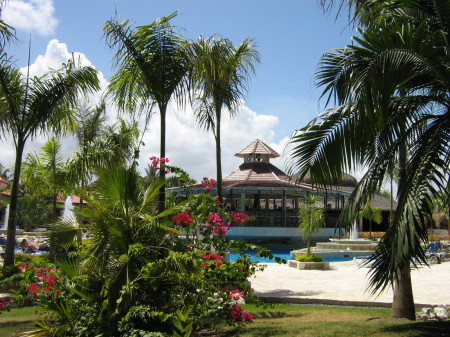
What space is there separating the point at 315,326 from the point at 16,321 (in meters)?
5.02

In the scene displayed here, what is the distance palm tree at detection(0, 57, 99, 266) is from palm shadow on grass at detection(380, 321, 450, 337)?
26.7 feet

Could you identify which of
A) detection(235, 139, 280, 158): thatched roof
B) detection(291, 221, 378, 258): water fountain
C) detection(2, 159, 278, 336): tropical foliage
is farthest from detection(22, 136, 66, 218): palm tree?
detection(235, 139, 280, 158): thatched roof

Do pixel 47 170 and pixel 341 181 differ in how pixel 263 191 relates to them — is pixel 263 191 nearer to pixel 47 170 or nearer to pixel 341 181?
pixel 47 170

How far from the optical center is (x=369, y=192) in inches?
225

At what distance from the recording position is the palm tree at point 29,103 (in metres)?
10.6

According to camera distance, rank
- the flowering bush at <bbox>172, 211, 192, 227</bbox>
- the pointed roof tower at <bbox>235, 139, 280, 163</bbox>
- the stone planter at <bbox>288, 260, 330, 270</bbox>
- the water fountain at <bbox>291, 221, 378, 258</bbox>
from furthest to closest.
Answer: the pointed roof tower at <bbox>235, 139, 280, 163</bbox> → the water fountain at <bbox>291, 221, 378, 258</bbox> → the stone planter at <bbox>288, 260, 330, 270</bbox> → the flowering bush at <bbox>172, 211, 192, 227</bbox>

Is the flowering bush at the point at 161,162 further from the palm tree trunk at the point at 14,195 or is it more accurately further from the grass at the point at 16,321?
the palm tree trunk at the point at 14,195

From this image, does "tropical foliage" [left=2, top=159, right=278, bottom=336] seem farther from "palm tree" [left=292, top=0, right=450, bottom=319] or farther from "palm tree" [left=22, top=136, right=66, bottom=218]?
"palm tree" [left=22, top=136, right=66, bottom=218]

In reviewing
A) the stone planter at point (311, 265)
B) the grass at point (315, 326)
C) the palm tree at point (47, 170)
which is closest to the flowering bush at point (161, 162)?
the grass at point (315, 326)

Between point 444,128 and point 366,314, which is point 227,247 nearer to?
point 444,128

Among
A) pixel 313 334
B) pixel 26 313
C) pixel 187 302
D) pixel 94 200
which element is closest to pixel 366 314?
pixel 313 334

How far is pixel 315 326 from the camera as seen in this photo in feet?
22.8

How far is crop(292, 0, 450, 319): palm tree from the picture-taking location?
4.99 meters

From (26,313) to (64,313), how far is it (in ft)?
12.8
